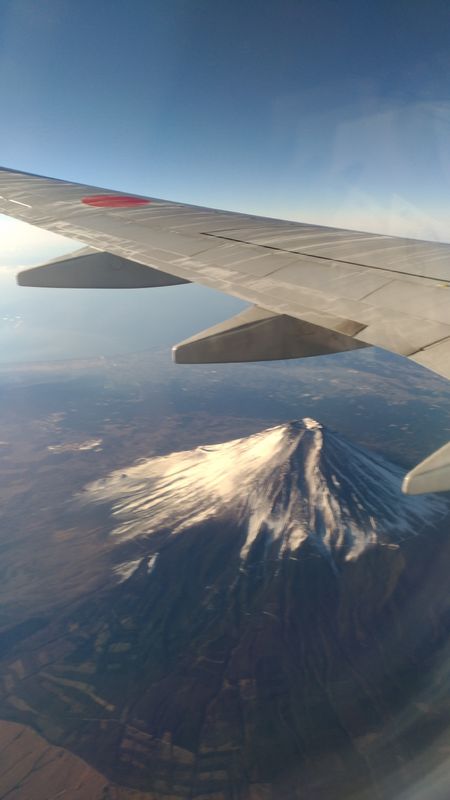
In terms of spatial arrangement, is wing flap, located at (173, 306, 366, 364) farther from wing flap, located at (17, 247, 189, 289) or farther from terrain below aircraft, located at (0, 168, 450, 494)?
wing flap, located at (17, 247, 189, 289)

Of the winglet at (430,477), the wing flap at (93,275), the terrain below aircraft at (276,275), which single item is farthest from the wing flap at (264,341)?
the wing flap at (93,275)

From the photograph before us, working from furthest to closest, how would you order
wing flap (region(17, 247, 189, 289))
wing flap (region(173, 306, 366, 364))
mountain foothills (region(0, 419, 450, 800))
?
1. mountain foothills (region(0, 419, 450, 800))
2. wing flap (region(17, 247, 189, 289))
3. wing flap (region(173, 306, 366, 364))

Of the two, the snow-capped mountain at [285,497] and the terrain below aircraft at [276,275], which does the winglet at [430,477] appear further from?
the snow-capped mountain at [285,497]

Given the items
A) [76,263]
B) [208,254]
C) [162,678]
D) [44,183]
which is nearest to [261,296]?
[208,254]

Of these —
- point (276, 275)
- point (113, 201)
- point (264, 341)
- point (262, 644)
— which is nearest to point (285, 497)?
point (262, 644)

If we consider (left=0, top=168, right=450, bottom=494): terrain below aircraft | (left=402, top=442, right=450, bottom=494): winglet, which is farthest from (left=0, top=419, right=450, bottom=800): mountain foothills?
(left=402, top=442, right=450, bottom=494): winglet
